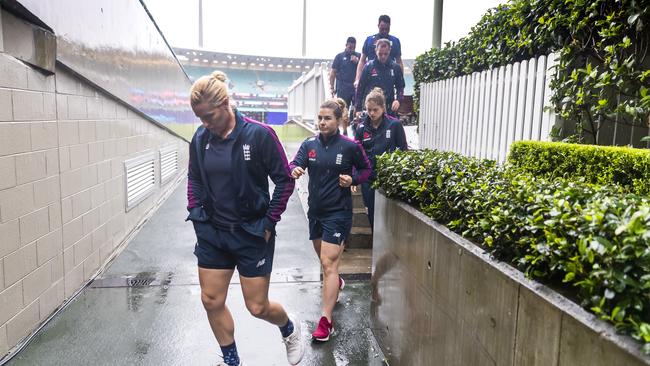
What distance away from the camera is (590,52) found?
16.7 feet

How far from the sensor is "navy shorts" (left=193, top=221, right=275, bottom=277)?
3.00m

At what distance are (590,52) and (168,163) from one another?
888 centimetres

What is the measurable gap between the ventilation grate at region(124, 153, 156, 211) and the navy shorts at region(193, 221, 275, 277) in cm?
431

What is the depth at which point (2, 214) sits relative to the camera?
133 inches

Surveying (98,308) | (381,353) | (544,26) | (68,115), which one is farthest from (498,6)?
(98,308)

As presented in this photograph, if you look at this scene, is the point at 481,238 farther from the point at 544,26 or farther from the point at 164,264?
the point at 164,264

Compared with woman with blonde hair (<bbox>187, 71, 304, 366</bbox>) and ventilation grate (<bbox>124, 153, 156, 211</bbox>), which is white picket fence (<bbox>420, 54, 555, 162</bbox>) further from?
ventilation grate (<bbox>124, 153, 156, 211</bbox>)

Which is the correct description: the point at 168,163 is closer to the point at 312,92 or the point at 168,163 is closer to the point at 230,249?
the point at 312,92

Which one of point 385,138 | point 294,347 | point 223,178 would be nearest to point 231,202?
point 223,178

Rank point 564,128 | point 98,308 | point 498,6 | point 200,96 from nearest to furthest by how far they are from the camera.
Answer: point 200,96
point 98,308
point 564,128
point 498,6

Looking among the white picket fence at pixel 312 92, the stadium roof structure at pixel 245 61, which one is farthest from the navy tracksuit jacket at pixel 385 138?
the stadium roof structure at pixel 245 61

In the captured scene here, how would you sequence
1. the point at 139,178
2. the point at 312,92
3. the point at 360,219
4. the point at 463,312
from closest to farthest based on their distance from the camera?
1. the point at 463,312
2. the point at 360,219
3. the point at 139,178
4. the point at 312,92

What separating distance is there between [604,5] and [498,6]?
6.92 ft

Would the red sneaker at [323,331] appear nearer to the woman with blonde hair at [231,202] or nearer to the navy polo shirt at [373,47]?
the woman with blonde hair at [231,202]
